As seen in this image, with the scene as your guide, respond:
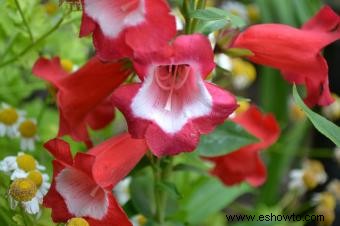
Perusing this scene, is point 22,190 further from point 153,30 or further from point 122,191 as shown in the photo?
point 122,191

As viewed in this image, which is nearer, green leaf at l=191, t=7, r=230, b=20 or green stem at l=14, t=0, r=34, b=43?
green leaf at l=191, t=7, r=230, b=20

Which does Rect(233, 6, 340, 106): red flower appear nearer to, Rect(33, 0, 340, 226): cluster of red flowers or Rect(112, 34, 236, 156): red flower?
Rect(33, 0, 340, 226): cluster of red flowers

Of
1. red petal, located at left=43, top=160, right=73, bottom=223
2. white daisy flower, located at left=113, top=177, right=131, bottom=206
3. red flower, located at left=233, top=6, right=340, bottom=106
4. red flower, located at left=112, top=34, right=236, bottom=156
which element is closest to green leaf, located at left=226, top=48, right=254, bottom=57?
red flower, located at left=233, top=6, right=340, bottom=106

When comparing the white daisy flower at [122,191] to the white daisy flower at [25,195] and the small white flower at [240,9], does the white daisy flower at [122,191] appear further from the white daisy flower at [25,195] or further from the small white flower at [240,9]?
the small white flower at [240,9]

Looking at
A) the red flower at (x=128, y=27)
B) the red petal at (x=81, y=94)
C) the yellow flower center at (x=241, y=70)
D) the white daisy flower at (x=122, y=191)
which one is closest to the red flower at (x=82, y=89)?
the red petal at (x=81, y=94)

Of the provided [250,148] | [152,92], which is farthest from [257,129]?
[152,92]

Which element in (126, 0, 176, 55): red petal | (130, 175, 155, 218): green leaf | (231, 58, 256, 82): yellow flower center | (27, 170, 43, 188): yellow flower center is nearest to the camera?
(126, 0, 176, 55): red petal

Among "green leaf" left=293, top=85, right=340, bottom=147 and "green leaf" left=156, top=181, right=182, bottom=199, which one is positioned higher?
"green leaf" left=293, top=85, right=340, bottom=147

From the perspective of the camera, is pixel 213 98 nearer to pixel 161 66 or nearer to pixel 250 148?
pixel 161 66
